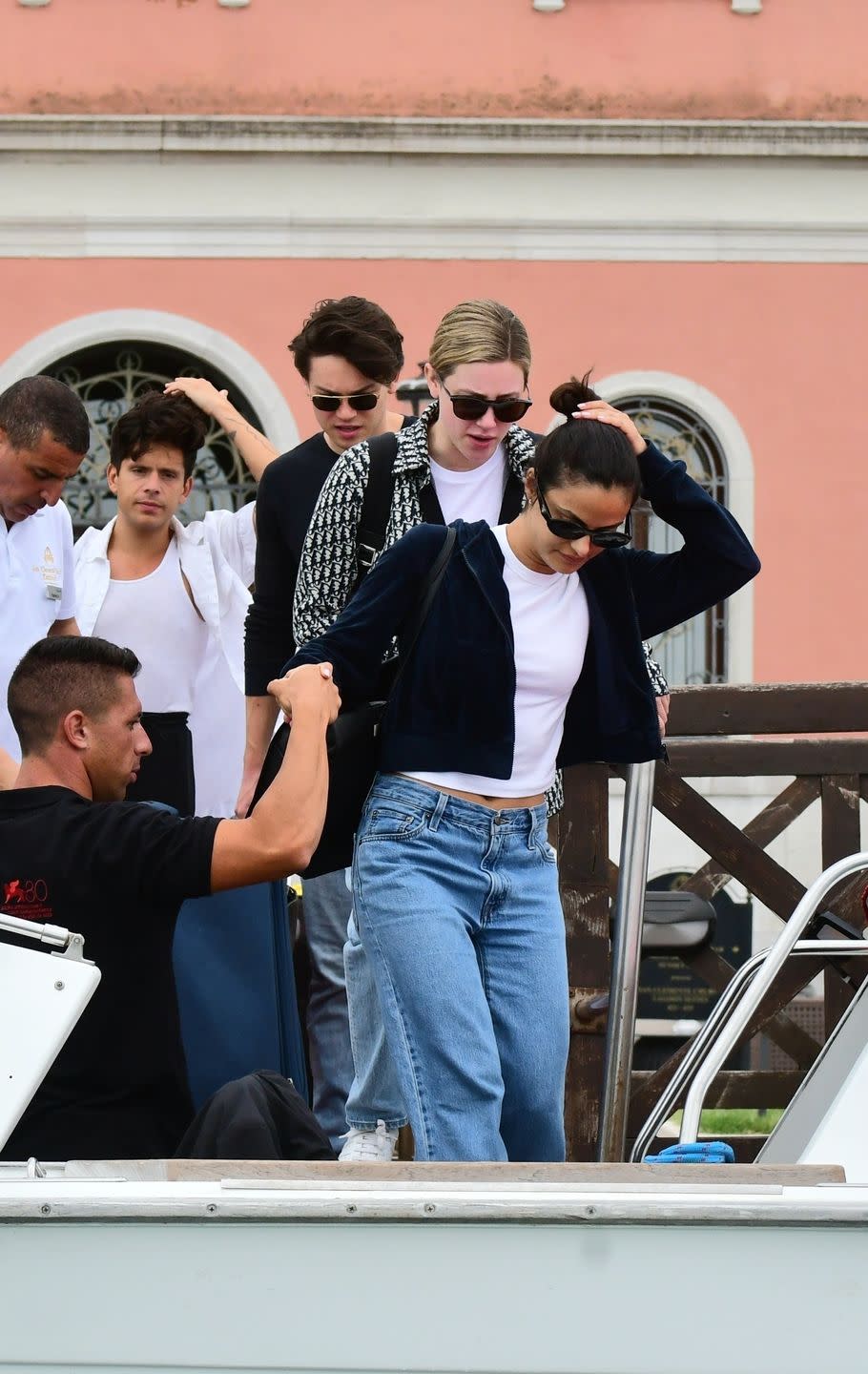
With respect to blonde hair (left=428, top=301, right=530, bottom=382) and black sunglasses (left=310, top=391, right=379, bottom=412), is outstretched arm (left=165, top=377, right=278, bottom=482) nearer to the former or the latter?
black sunglasses (left=310, top=391, right=379, bottom=412)

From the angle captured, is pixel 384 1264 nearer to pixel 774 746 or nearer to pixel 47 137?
pixel 774 746

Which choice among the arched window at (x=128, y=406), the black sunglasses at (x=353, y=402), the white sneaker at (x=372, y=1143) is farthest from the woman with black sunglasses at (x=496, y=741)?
the arched window at (x=128, y=406)

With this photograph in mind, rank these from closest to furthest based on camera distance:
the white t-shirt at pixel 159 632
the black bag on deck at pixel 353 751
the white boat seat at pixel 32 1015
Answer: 1. the white boat seat at pixel 32 1015
2. the black bag on deck at pixel 353 751
3. the white t-shirt at pixel 159 632

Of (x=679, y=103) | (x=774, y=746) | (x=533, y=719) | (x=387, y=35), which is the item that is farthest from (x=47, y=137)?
(x=533, y=719)

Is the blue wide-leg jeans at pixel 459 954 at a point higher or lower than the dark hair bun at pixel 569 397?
lower

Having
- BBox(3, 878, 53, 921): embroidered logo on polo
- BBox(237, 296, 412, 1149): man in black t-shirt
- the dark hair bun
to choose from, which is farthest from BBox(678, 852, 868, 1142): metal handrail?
BBox(237, 296, 412, 1149): man in black t-shirt

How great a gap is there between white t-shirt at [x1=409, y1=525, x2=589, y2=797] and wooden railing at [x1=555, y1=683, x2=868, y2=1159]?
175cm

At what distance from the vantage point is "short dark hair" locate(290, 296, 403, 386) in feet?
13.2

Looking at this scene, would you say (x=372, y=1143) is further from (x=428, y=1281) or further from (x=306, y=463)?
(x=306, y=463)

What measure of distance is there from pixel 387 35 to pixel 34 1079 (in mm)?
12435

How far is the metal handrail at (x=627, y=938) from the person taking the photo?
411cm

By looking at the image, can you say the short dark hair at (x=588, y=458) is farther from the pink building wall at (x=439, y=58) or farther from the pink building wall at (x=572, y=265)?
the pink building wall at (x=439, y=58)

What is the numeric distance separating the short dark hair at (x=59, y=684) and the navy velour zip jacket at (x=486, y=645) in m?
0.31

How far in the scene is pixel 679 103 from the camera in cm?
1391
